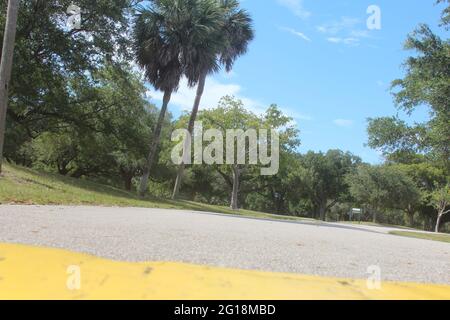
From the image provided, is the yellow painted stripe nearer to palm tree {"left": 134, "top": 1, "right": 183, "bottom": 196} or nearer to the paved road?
the paved road

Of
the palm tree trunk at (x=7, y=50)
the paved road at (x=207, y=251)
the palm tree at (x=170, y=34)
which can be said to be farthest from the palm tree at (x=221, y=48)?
the paved road at (x=207, y=251)

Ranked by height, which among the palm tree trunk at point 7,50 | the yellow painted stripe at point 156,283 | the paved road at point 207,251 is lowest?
the yellow painted stripe at point 156,283

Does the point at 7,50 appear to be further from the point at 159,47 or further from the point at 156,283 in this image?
the point at 156,283

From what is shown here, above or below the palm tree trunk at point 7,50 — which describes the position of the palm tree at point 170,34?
above

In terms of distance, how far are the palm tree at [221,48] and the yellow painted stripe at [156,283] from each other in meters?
19.5

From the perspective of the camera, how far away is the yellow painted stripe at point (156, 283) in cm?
348

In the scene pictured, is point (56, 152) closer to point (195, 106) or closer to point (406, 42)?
point (195, 106)

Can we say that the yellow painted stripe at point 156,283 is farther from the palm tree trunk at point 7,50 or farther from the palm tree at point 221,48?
the palm tree at point 221,48

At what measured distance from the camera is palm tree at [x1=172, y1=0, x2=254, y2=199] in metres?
23.2

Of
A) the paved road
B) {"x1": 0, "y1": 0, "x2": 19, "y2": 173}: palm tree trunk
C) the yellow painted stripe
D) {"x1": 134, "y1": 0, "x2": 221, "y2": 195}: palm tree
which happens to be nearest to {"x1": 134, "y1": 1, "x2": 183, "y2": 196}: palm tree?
{"x1": 134, "y1": 0, "x2": 221, "y2": 195}: palm tree

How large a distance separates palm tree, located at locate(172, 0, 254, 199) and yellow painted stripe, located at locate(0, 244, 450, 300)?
19.5 m

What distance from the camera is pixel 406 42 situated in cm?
1636

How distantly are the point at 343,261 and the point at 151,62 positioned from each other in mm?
19240
